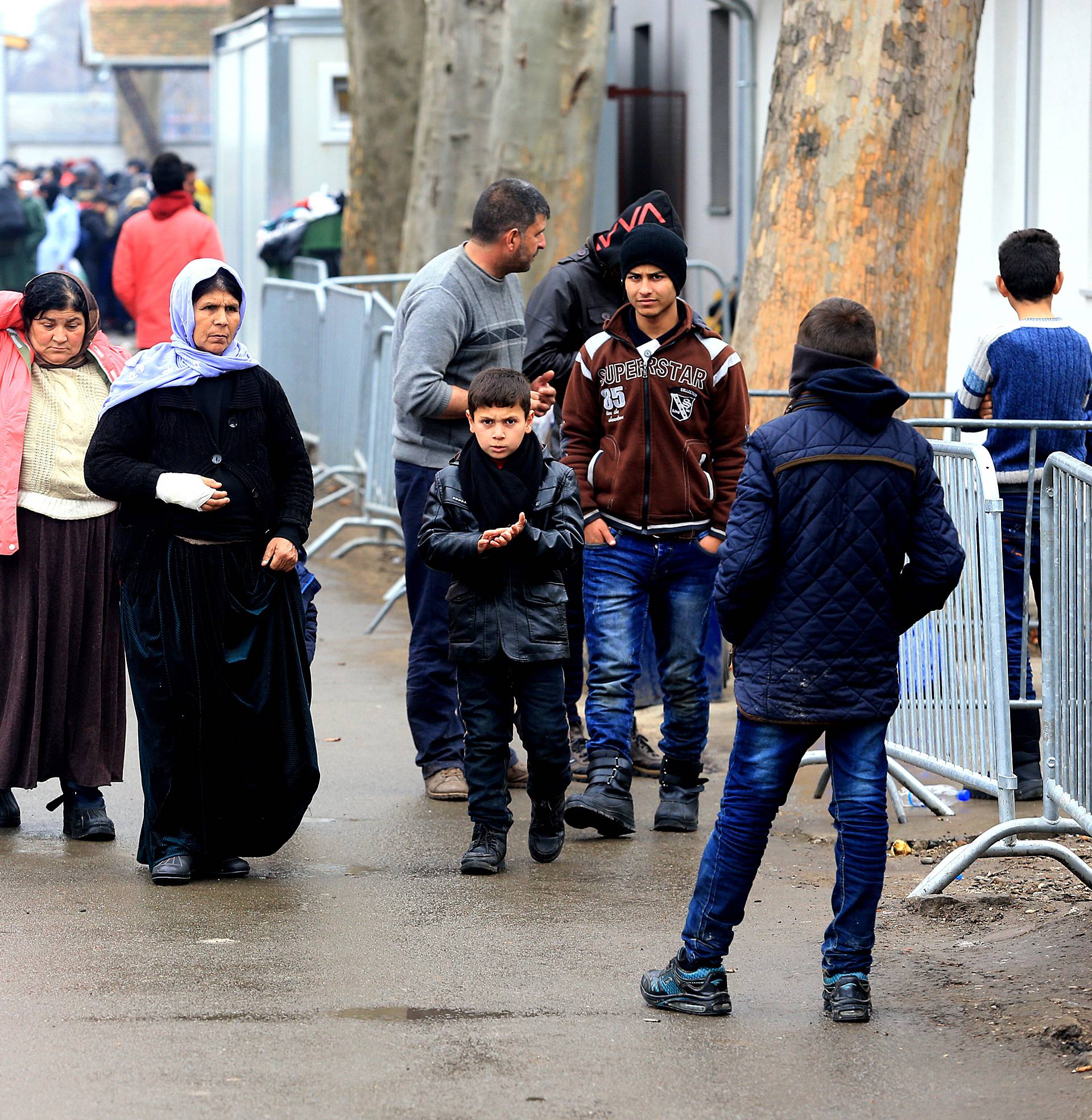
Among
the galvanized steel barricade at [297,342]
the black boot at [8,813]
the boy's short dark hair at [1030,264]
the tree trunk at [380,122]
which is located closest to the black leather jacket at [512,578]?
the black boot at [8,813]

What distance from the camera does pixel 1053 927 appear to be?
5.27m

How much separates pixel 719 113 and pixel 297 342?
655 centimetres

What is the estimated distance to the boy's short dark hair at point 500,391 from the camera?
5.75 m

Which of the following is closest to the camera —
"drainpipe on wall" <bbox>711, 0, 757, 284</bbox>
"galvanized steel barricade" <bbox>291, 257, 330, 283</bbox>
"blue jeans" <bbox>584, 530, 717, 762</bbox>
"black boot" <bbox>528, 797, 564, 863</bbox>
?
"black boot" <bbox>528, 797, 564, 863</bbox>

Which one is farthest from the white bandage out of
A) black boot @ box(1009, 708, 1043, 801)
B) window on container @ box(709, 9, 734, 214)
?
window on container @ box(709, 9, 734, 214)

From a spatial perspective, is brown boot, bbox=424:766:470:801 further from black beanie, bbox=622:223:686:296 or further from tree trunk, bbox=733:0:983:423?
tree trunk, bbox=733:0:983:423

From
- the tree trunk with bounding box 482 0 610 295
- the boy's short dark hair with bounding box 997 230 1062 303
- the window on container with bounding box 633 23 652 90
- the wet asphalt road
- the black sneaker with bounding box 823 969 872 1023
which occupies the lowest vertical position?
the wet asphalt road

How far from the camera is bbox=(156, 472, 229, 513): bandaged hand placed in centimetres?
573

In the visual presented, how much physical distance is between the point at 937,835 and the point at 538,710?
59.0 inches

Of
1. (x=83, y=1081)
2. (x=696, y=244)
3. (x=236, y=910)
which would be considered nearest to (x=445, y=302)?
(x=236, y=910)

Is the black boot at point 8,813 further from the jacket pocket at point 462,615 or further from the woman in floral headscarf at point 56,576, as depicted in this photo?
the jacket pocket at point 462,615

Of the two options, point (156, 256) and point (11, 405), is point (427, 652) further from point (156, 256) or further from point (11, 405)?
point (156, 256)

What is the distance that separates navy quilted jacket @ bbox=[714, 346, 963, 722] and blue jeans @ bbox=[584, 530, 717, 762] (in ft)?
5.87

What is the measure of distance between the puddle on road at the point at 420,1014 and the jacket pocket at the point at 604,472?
212 centimetres
